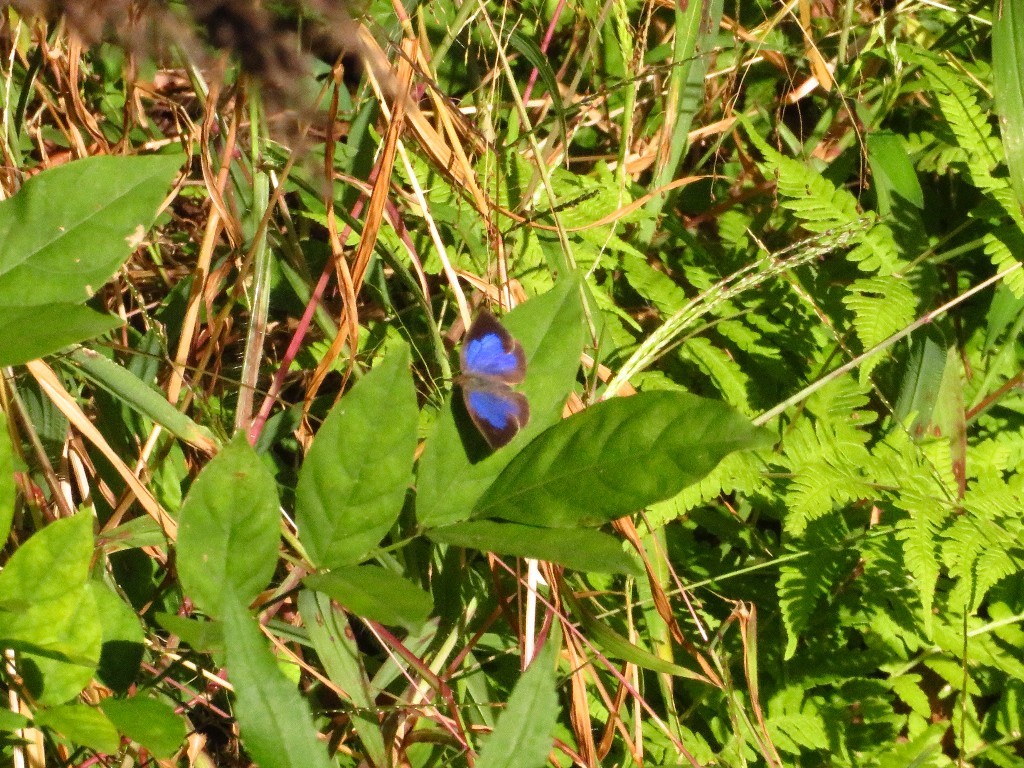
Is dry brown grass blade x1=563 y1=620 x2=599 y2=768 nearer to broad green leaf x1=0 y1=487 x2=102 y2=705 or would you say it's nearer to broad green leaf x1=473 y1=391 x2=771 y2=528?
broad green leaf x1=473 y1=391 x2=771 y2=528

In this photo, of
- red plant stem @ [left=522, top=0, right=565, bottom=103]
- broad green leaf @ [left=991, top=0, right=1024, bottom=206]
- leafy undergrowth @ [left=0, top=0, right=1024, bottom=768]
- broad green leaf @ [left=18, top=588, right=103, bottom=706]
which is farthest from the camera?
red plant stem @ [left=522, top=0, right=565, bottom=103]

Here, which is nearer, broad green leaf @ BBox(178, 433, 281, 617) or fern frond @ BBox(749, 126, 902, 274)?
broad green leaf @ BBox(178, 433, 281, 617)

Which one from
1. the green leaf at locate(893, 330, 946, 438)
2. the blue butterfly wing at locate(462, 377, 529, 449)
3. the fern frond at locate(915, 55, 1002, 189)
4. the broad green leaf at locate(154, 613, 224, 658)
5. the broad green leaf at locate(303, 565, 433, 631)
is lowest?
the green leaf at locate(893, 330, 946, 438)

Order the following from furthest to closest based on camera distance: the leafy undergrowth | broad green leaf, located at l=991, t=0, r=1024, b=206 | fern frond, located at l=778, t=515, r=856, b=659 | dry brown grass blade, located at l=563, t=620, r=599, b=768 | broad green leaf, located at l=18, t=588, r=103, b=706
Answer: broad green leaf, located at l=991, t=0, r=1024, b=206
fern frond, located at l=778, t=515, r=856, b=659
dry brown grass blade, located at l=563, t=620, r=599, b=768
the leafy undergrowth
broad green leaf, located at l=18, t=588, r=103, b=706

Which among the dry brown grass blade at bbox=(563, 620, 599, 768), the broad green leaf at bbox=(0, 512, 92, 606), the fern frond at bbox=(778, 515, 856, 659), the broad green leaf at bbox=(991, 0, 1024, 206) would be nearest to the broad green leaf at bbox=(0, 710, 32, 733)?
the broad green leaf at bbox=(0, 512, 92, 606)

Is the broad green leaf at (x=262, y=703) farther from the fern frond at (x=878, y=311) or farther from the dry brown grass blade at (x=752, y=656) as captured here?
the fern frond at (x=878, y=311)

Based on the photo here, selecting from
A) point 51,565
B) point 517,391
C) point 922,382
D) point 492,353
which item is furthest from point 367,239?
point 922,382

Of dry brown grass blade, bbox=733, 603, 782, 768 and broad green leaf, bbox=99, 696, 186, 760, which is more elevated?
broad green leaf, bbox=99, 696, 186, 760

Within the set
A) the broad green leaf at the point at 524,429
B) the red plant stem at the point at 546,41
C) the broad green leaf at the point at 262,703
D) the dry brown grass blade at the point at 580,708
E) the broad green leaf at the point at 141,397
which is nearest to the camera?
the broad green leaf at the point at 262,703

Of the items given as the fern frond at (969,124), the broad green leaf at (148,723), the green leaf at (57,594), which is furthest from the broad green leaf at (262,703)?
the fern frond at (969,124)
